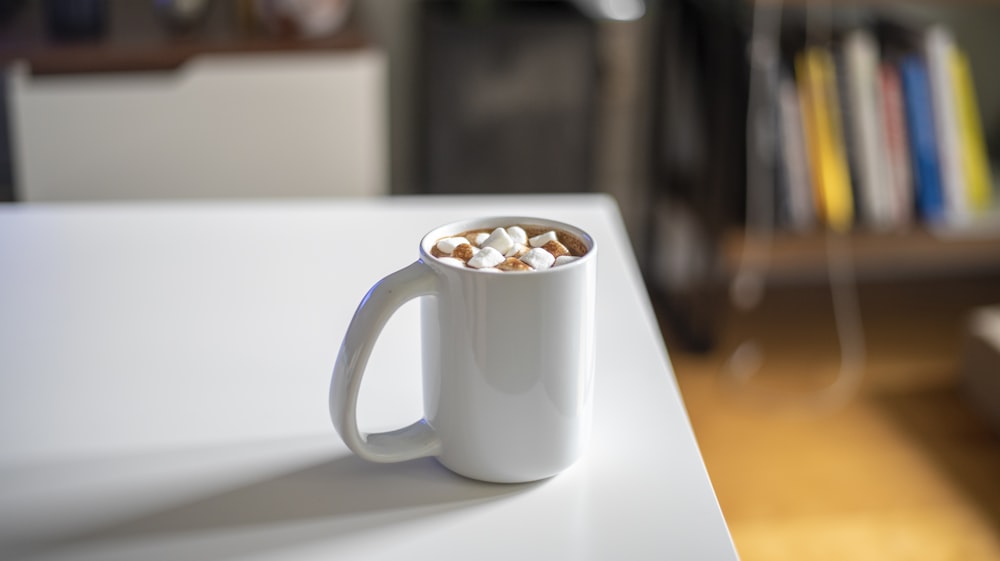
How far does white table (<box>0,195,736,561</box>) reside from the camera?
529 millimetres

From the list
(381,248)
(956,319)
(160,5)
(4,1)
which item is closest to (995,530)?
(956,319)

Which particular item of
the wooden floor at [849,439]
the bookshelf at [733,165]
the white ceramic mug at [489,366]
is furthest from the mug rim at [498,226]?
the bookshelf at [733,165]

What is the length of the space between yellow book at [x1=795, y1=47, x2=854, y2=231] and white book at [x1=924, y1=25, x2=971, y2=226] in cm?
18

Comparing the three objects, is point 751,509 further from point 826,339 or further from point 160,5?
point 160,5

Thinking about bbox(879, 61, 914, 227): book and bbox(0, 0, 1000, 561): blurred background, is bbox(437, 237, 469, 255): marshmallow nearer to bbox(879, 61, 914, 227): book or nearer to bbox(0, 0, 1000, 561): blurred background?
bbox(0, 0, 1000, 561): blurred background

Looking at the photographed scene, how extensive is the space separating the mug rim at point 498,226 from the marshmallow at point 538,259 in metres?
0.01

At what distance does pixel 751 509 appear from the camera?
162cm

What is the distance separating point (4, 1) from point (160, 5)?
0.94 feet

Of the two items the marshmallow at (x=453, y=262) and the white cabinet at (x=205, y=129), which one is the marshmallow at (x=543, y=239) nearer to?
the marshmallow at (x=453, y=262)

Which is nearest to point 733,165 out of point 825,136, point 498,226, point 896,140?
point 825,136

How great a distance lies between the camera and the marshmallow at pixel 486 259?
0.54 meters

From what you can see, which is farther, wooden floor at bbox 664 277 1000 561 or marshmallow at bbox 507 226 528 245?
wooden floor at bbox 664 277 1000 561

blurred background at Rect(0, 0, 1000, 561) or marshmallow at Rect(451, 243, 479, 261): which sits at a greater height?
marshmallow at Rect(451, 243, 479, 261)

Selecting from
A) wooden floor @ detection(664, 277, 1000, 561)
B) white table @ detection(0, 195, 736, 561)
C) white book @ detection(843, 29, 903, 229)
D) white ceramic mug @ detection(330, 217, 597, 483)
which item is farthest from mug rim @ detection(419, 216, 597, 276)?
white book @ detection(843, 29, 903, 229)
